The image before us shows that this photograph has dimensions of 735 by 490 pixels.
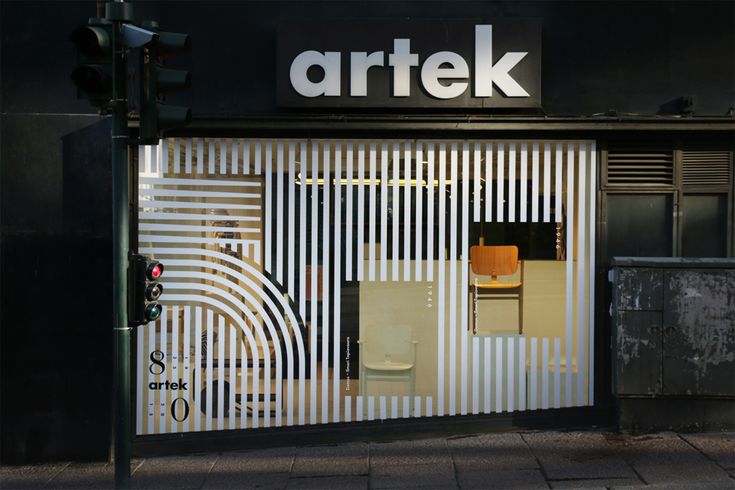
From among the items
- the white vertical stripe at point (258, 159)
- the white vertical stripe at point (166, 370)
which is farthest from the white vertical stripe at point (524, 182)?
the white vertical stripe at point (166, 370)

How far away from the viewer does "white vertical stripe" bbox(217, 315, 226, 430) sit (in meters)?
8.00

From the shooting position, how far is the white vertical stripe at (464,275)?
8039 millimetres

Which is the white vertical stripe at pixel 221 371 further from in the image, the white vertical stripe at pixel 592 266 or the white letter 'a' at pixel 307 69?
the white vertical stripe at pixel 592 266

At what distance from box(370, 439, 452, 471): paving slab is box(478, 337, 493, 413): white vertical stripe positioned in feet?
2.04

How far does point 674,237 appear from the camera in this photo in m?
7.94

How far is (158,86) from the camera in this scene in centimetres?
574

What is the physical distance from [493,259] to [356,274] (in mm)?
1541

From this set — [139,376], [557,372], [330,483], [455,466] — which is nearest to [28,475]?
[139,376]

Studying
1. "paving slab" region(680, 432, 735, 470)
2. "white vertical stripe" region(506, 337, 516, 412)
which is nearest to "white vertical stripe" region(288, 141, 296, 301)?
"white vertical stripe" region(506, 337, 516, 412)

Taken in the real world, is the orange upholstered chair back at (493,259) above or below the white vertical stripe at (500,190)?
below

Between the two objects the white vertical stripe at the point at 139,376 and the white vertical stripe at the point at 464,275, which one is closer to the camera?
the white vertical stripe at the point at 139,376

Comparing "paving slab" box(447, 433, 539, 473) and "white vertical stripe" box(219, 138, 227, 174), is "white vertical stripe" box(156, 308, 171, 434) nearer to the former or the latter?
"white vertical stripe" box(219, 138, 227, 174)

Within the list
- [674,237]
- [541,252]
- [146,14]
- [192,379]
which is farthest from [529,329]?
[146,14]

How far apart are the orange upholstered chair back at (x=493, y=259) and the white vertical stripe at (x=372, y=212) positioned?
1106mm
